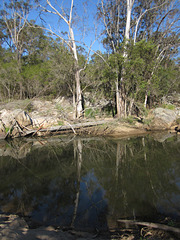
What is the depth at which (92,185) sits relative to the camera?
4922mm

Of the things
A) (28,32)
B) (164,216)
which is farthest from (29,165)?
(28,32)

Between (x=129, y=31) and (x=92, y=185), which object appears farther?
(x=129, y=31)

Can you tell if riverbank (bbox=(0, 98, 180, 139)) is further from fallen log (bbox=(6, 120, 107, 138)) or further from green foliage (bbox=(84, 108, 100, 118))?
green foliage (bbox=(84, 108, 100, 118))

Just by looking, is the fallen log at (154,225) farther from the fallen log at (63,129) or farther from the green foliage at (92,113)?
the green foliage at (92,113)

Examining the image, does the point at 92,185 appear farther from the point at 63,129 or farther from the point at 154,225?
the point at 63,129

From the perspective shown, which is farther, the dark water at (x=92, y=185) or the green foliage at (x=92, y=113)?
the green foliage at (x=92, y=113)

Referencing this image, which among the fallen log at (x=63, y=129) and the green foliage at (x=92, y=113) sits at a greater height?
the green foliage at (x=92, y=113)

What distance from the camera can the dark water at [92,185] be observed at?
354 cm

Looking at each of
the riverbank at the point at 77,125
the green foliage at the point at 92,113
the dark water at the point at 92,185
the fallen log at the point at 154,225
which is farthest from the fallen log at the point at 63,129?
the fallen log at the point at 154,225

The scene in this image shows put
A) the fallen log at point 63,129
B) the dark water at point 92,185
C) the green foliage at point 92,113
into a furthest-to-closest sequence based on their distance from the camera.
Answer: the green foliage at point 92,113
the fallen log at point 63,129
the dark water at point 92,185

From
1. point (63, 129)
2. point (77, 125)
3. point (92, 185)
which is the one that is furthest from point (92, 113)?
point (92, 185)

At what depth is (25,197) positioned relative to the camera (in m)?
4.44

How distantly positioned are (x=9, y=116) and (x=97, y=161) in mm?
8264

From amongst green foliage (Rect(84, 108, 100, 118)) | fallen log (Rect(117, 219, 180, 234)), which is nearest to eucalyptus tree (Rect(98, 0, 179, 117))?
green foliage (Rect(84, 108, 100, 118))
